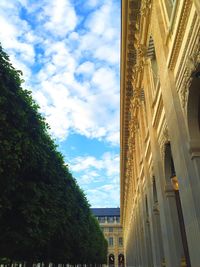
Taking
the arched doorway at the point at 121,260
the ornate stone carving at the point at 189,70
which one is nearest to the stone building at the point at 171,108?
the ornate stone carving at the point at 189,70

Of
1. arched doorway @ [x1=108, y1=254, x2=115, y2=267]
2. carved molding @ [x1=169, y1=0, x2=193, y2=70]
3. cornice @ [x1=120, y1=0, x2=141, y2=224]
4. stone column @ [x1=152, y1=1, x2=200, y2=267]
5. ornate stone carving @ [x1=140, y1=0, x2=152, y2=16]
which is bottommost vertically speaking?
stone column @ [x1=152, y1=1, x2=200, y2=267]

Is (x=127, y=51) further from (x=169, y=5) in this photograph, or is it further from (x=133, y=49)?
(x=169, y=5)

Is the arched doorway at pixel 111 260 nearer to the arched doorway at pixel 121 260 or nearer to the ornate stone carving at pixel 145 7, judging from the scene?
the arched doorway at pixel 121 260

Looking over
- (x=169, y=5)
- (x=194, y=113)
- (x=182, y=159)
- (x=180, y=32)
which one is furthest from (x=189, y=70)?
(x=169, y=5)

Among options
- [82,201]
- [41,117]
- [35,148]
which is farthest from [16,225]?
[82,201]

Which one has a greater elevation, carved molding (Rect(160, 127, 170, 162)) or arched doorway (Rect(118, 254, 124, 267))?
arched doorway (Rect(118, 254, 124, 267))

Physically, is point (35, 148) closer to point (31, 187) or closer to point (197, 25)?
point (31, 187)

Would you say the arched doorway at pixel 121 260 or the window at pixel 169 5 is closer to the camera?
the window at pixel 169 5

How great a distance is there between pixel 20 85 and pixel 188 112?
6.87m

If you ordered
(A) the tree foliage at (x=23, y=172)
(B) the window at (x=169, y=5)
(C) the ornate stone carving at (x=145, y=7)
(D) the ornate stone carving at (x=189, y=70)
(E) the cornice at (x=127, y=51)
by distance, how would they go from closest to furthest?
(D) the ornate stone carving at (x=189, y=70) < (B) the window at (x=169, y=5) < (A) the tree foliage at (x=23, y=172) < (C) the ornate stone carving at (x=145, y=7) < (E) the cornice at (x=127, y=51)

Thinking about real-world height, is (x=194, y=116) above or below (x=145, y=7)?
below

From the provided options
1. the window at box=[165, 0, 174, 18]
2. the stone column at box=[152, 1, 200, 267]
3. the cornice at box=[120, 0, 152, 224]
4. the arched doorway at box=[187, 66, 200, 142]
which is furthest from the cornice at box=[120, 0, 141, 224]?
the arched doorway at box=[187, 66, 200, 142]

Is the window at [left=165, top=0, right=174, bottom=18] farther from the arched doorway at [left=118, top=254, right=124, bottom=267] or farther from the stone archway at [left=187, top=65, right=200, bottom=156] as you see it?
the arched doorway at [left=118, top=254, right=124, bottom=267]

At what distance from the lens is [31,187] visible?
11758mm
